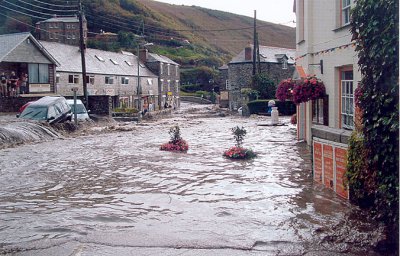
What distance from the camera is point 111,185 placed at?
12.1 meters

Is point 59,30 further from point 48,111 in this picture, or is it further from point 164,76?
point 48,111

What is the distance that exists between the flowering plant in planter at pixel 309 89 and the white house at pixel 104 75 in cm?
3381

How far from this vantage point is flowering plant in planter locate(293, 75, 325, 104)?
1616cm

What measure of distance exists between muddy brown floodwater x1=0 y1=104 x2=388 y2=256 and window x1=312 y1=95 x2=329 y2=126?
1338mm

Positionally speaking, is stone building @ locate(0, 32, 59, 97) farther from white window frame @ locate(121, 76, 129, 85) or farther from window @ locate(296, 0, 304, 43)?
window @ locate(296, 0, 304, 43)

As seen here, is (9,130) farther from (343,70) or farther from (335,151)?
(335,151)

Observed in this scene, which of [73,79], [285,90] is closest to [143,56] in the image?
[73,79]

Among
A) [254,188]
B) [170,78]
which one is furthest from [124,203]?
[170,78]

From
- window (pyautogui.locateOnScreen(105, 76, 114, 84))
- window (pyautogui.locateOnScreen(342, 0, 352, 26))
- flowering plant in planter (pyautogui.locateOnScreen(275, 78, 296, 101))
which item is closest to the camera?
window (pyautogui.locateOnScreen(342, 0, 352, 26))

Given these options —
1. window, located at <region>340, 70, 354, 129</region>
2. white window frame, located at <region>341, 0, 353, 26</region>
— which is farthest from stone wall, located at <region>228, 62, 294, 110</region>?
white window frame, located at <region>341, 0, 353, 26</region>

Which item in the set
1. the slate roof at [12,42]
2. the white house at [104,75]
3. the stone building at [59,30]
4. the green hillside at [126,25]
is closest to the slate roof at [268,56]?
the white house at [104,75]

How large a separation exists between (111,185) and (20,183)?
7.78ft

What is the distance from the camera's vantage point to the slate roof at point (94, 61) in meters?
52.5

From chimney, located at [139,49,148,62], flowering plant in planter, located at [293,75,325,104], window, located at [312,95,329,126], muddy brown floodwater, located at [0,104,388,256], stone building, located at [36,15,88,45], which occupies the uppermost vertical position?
stone building, located at [36,15,88,45]
